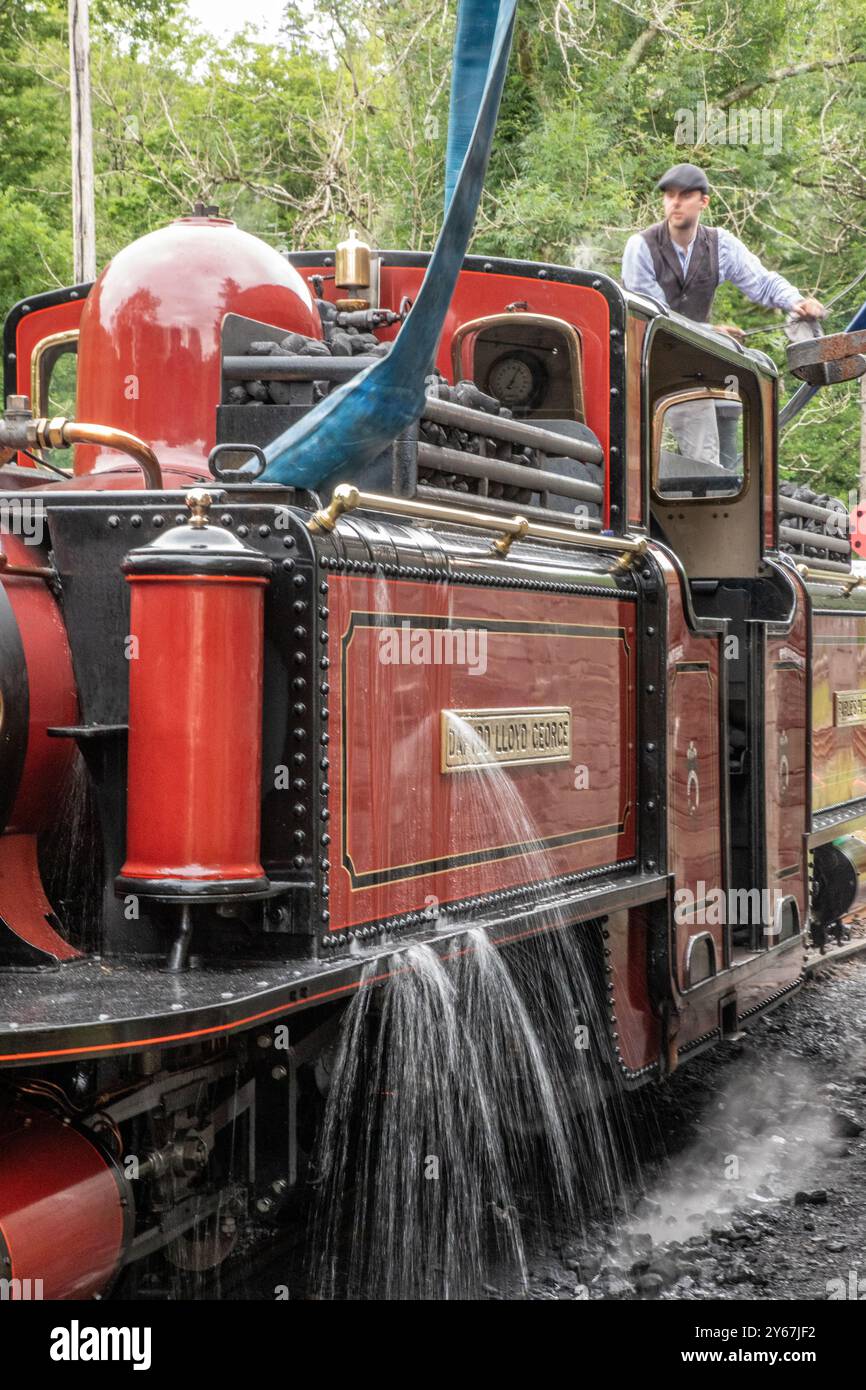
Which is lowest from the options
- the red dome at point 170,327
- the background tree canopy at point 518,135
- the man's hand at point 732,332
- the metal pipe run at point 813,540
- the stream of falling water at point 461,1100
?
the stream of falling water at point 461,1100

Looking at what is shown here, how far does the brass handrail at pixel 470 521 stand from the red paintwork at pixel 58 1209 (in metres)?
1.25

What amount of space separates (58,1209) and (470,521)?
1885 millimetres

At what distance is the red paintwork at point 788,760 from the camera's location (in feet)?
19.9

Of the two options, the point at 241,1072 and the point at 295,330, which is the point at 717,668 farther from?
the point at 241,1072

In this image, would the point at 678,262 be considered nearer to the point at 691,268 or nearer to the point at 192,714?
the point at 691,268

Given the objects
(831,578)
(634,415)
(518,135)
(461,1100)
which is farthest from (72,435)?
(518,135)

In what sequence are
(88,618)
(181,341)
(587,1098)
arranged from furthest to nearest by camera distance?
(587,1098)
(181,341)
(88,618)

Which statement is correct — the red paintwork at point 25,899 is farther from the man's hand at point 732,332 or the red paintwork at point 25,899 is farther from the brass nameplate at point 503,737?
the man's hand at point 732,332

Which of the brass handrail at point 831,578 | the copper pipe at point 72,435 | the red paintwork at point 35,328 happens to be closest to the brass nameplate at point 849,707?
the brass handrail at point 831,578

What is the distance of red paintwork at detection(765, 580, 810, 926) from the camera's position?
6.07 metres
